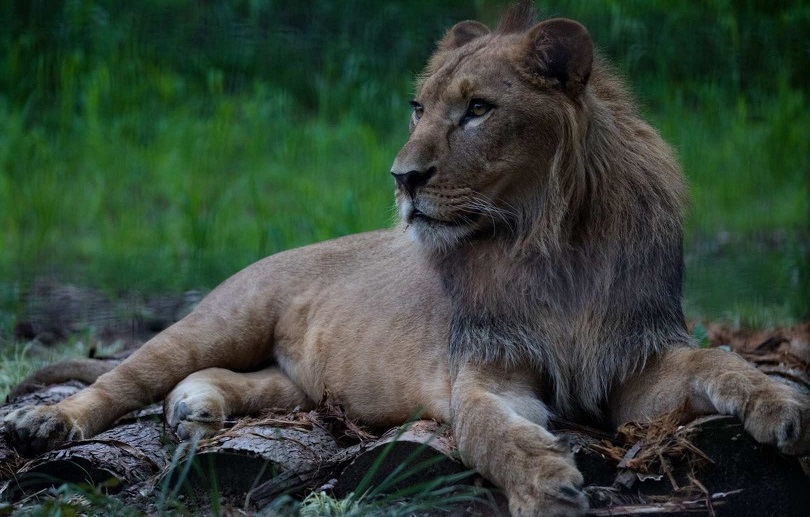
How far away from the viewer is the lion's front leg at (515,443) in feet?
9.77

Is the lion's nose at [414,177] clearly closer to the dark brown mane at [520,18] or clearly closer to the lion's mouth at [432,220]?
the lion's mouth at [432,220]

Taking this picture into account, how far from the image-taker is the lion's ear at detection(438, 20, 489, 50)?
433 centimetres

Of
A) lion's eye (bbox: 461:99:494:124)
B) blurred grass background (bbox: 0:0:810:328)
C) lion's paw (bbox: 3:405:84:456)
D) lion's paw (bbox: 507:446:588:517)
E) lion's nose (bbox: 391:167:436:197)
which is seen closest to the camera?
lion's paw (bbox: 507:446:588:517)

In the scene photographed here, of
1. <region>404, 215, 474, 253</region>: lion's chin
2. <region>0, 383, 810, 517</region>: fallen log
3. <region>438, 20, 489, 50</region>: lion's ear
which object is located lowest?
<region>0, 383, 810, 517</region>: fallen log

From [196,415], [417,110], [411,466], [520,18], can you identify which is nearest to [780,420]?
[411,466]

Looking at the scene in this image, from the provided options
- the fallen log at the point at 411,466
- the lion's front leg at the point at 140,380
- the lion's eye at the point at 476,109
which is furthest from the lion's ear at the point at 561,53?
the lion's front leg at the point at 140,380

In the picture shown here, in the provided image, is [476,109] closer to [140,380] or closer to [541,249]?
[541,249]

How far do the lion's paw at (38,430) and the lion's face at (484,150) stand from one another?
1.50 m

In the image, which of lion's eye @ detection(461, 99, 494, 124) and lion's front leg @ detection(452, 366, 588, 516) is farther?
lion's eye @ detection(461, 99, 494, 124)

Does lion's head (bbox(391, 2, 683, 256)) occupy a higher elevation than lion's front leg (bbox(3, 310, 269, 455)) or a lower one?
higher

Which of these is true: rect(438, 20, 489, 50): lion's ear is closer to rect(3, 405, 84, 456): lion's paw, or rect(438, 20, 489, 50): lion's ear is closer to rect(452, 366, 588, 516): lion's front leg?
rect(452, 366, 588, 516): lion's front leg

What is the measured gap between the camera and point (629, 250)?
12.2 feet

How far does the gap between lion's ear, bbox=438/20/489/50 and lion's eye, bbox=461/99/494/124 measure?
0.64 m

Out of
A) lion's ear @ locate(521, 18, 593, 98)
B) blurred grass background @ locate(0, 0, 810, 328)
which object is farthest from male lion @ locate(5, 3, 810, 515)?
blurred grass background @ locate(0, 0, 810, 328)
